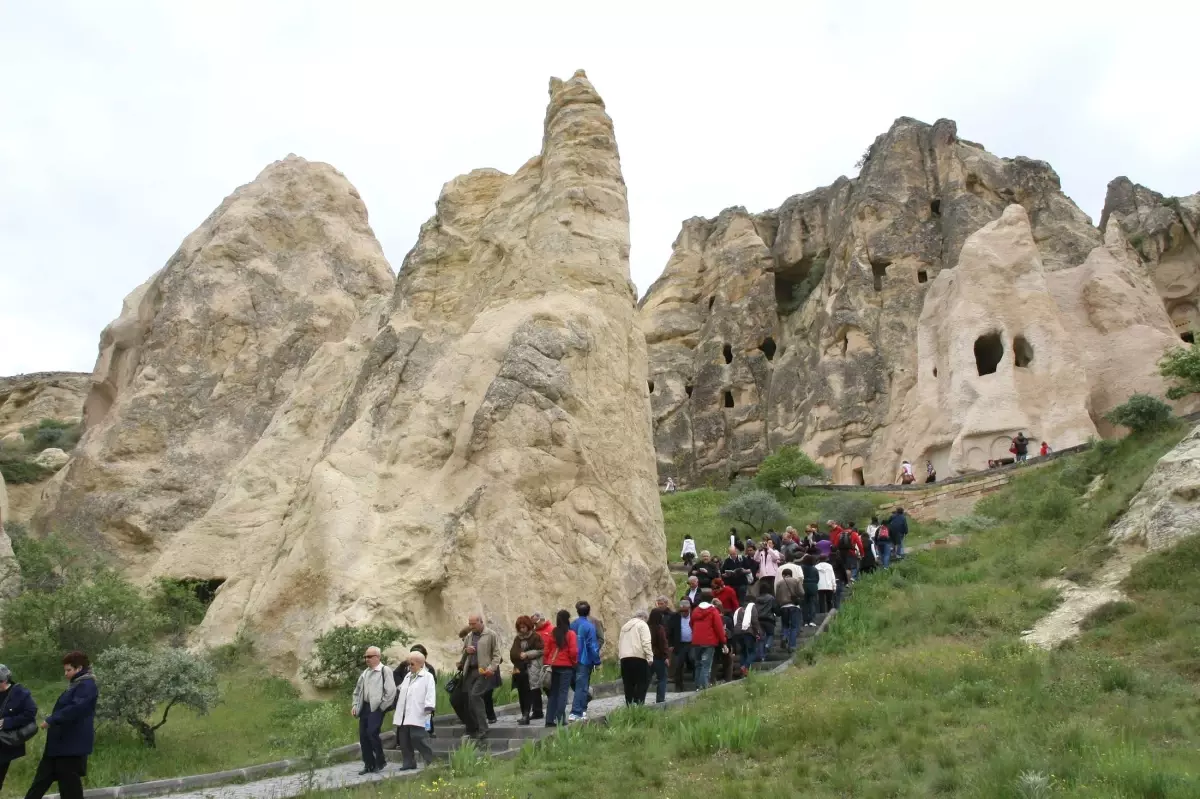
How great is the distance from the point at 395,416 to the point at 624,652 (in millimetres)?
8177

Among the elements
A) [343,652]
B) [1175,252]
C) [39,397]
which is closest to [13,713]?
[343,652]

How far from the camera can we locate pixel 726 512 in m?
30.0

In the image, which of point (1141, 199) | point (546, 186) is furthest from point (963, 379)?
point (1141, 199)

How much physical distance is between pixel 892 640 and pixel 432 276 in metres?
11.0

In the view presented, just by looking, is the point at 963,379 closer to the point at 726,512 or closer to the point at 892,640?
the point at 726,512

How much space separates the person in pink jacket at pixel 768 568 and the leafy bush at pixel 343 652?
4730 millimetres

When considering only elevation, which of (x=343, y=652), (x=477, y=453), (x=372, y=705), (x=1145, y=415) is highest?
(x=1145, y=415)

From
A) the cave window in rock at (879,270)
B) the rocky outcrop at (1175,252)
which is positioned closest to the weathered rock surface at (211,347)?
the cave window in rock at (879,270)

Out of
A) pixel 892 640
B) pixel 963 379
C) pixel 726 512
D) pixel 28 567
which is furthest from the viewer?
pixel 963 379

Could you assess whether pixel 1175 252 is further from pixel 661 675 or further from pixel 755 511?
pixel 661 675

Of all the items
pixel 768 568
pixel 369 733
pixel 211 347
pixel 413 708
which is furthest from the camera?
pixel 211 347

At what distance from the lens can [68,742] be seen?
320 inches

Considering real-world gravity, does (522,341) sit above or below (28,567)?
above

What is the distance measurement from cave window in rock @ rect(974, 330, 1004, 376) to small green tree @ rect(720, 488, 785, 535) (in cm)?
872
